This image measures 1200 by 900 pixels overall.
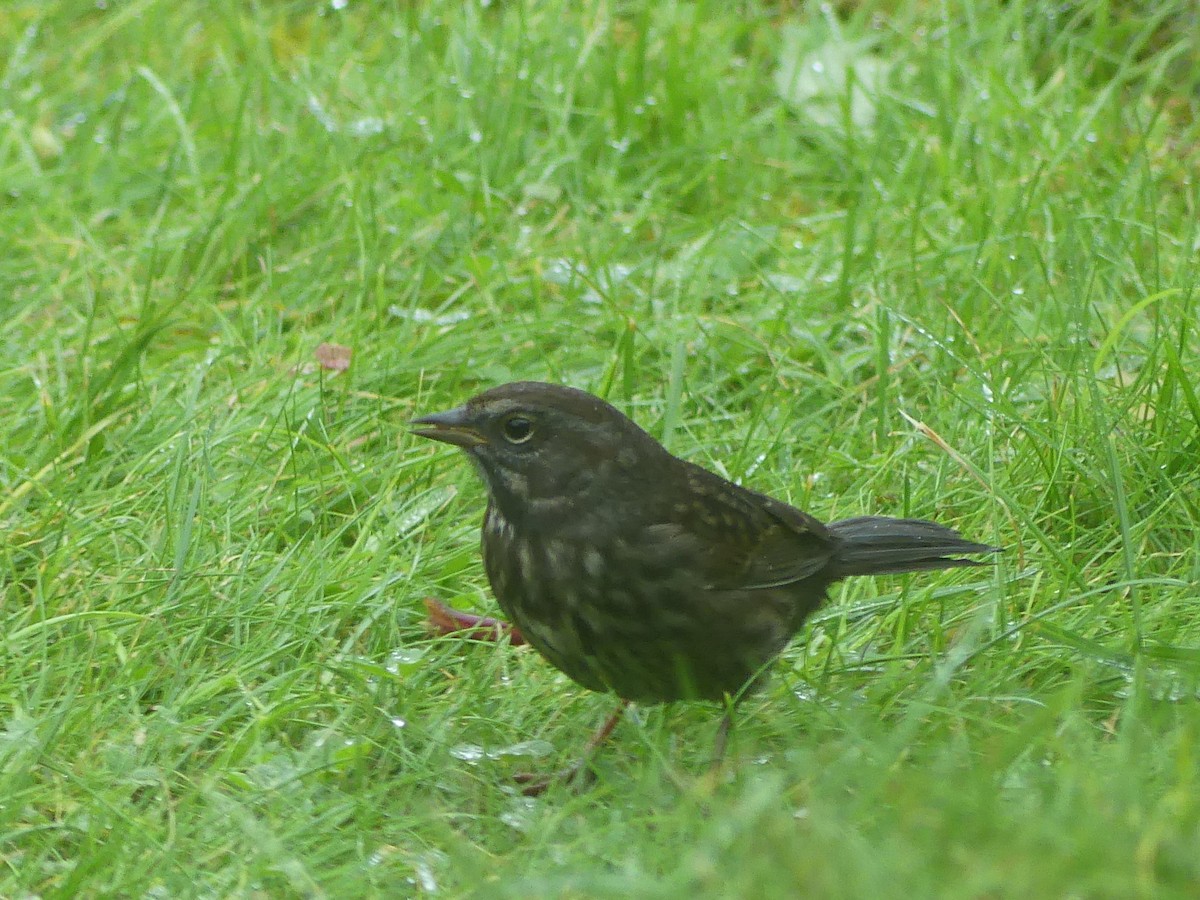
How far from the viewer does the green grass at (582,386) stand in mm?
3051

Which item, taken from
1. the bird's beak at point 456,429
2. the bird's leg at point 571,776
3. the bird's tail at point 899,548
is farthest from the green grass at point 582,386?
the bird's beak at point 456,429

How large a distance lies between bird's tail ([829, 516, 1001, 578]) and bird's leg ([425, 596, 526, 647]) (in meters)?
0.79

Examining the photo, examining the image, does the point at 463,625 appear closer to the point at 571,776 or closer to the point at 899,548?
the point at 571,776

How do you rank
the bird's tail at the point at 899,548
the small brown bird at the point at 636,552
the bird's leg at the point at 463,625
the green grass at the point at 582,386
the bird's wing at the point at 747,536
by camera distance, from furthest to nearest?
1. the bird's leg at the point at 463,625
2. the bird's tail at the point at 899,548
3. the bird's wing at the point at 747,536
4. the small brown bird at the point at 636,552
5. the green grass at the point at 582,386

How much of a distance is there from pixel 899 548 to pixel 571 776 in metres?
0.90

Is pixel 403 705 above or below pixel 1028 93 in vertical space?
below

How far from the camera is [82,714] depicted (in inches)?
137

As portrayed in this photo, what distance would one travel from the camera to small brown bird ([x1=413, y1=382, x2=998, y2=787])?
344 centimetres

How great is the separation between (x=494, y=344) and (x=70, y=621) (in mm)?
1661

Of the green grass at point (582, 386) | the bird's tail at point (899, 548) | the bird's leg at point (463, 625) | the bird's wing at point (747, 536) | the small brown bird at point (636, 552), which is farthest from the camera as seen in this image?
the bird's leg at point (463, 625)

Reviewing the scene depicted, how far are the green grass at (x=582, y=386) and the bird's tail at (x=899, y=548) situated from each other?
0.15 meters

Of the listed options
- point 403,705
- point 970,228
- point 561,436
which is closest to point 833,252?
point 970,228

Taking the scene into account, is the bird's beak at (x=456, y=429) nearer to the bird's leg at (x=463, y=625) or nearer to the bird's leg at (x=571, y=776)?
the bird's leg at (x=463, y=625)

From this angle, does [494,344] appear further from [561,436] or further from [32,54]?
[32,54]
